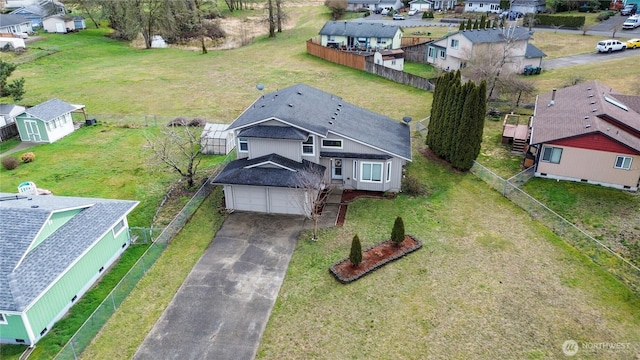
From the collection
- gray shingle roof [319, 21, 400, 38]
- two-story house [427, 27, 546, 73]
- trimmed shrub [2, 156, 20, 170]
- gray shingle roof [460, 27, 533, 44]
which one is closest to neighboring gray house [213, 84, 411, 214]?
trimmed shrub [2, 156, 20, 170]

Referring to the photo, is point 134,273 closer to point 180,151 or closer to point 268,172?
point 268,172

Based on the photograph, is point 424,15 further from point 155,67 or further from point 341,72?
point 155,67

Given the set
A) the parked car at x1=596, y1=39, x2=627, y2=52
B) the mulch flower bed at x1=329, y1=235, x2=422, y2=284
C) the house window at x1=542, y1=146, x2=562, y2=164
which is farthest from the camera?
the parked car at x1=596, y1=39, x2=627, y2=52

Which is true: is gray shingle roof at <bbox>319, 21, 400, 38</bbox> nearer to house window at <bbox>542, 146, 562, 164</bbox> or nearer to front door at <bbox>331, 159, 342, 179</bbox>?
house window at <bbox>542, 146, 562, 164</bbox>

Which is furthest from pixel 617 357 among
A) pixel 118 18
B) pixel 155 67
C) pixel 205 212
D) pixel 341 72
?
pixel 118 18

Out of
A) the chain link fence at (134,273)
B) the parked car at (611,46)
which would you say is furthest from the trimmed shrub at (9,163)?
the parked car at (611,46)

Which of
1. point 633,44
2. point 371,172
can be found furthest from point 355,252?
point 633,44
